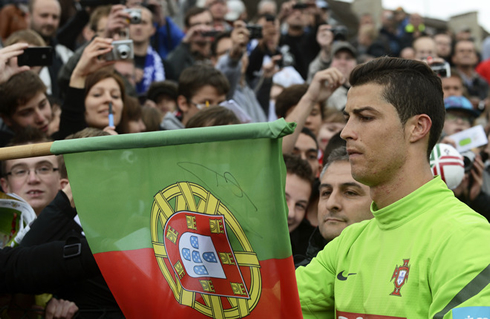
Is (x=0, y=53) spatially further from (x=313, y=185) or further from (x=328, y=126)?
(x=328, y=126)

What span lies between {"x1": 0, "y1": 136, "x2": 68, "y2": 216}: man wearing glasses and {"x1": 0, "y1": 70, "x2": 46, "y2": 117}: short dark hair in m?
0.94

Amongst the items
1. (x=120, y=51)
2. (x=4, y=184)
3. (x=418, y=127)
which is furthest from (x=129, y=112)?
(x=418, y=127)

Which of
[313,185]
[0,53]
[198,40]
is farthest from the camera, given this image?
[198,40]

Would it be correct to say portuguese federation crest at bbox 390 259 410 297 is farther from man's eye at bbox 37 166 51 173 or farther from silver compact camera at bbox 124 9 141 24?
silver compact camera at bbox 124 9 141 24

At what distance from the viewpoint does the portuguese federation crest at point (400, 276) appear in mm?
2789

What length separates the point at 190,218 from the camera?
10.2 feet

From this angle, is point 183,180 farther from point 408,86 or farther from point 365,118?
point 408,86

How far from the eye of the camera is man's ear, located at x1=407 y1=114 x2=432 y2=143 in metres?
3.01

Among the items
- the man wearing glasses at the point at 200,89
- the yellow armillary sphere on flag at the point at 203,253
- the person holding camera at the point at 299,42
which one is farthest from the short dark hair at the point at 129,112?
the person holding camera at the point at 299,42

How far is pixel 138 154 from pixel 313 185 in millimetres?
2614

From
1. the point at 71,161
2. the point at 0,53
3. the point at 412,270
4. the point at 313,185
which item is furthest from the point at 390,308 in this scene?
the point at 0,53

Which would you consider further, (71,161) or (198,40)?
(198,40)

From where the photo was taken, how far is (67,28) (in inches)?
329

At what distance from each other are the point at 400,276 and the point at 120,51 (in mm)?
3901
